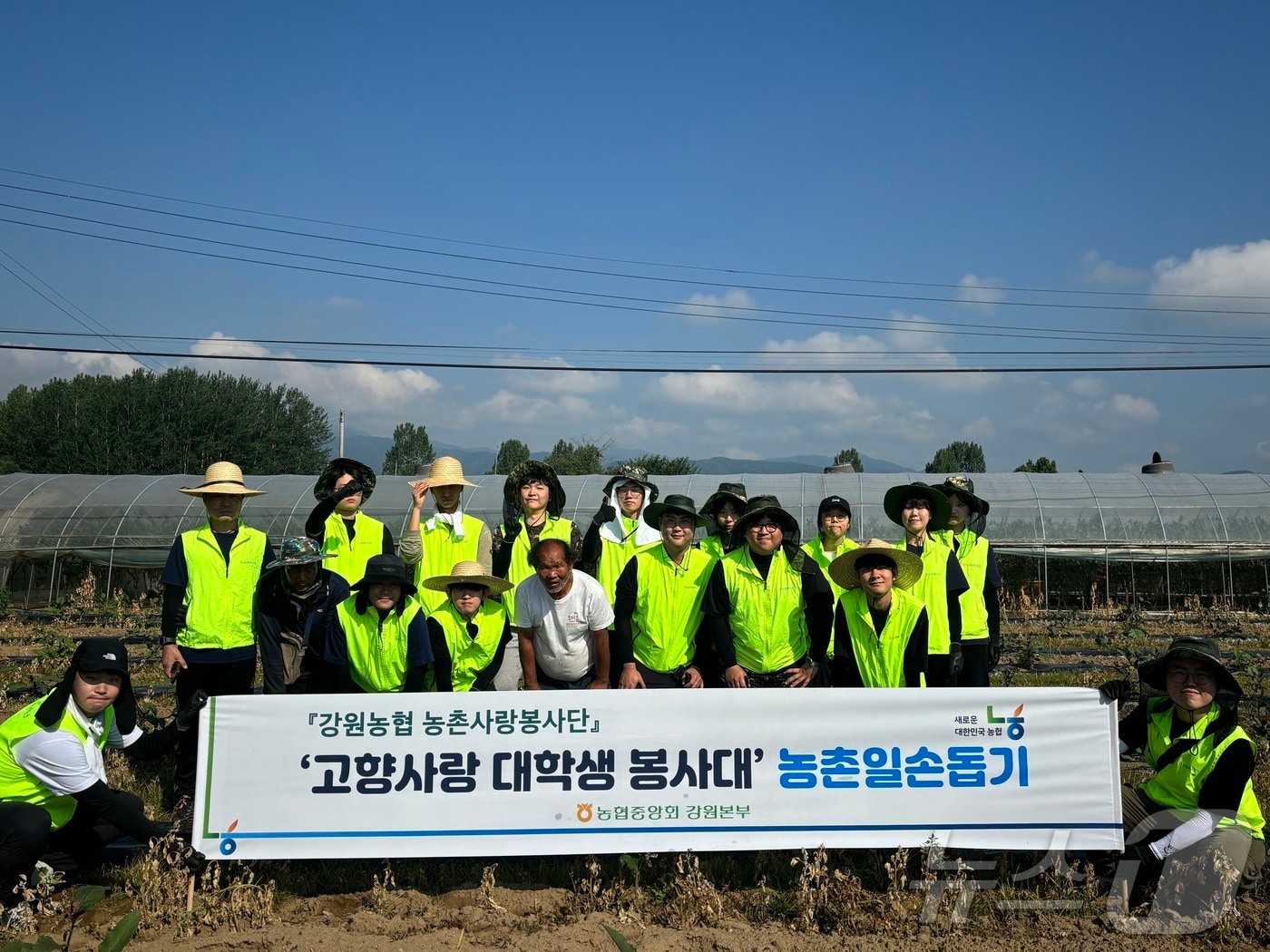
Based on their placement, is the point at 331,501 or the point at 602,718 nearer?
the point at 602,718

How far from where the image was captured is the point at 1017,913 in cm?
402

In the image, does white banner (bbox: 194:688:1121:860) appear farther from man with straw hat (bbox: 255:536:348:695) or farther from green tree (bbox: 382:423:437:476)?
green tree (bbox: 382:423:437:476)

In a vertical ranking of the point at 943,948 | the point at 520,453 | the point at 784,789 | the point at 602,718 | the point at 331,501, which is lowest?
the point at 943,948

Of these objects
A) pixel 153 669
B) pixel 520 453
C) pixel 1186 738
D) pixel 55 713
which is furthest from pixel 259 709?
pixel 520 453

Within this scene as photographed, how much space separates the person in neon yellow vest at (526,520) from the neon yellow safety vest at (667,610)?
573 mm

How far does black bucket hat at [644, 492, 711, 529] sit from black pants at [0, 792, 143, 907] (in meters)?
2.97

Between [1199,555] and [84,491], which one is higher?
[84,491]

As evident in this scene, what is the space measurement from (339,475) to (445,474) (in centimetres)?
65

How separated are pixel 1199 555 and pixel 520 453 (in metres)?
60.4

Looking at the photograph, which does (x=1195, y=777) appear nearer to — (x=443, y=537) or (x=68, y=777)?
(x=443, y=537)

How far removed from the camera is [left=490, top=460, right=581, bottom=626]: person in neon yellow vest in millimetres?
5516

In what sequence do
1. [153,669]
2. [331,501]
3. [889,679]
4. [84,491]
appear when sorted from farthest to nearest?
Answer: [84,491] < [153,669] < [331,501] < [889,679]

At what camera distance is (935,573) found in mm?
5352

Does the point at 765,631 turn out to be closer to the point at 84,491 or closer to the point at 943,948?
the point at 943,948
